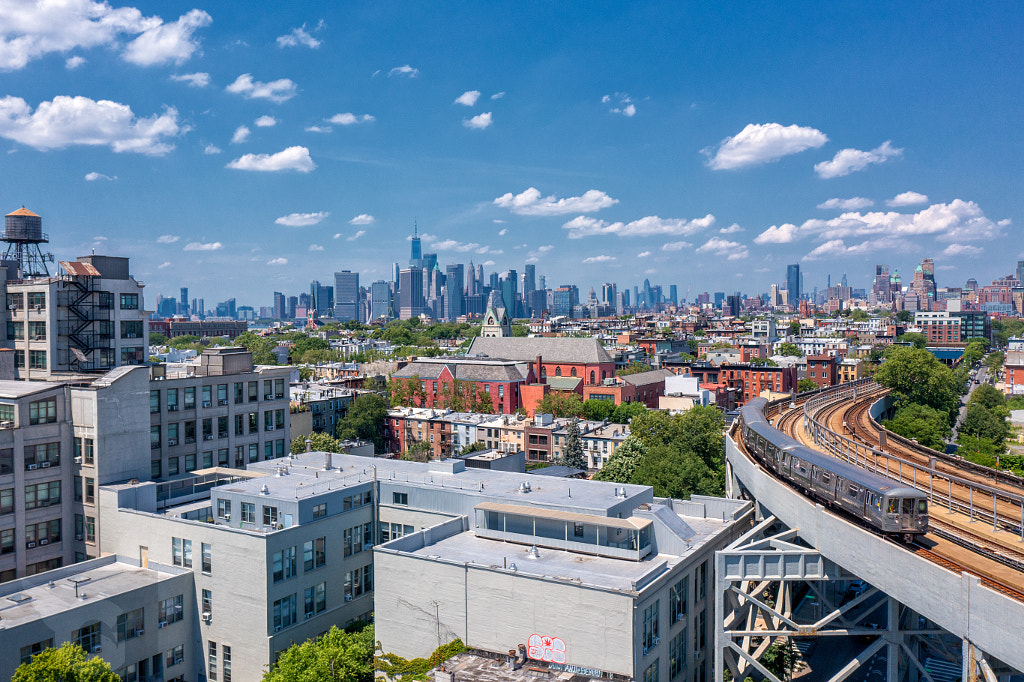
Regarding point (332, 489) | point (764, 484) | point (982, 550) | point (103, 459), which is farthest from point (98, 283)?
point (982, 550)

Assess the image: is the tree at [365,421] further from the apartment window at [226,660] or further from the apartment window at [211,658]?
the apartment window at [226,660]

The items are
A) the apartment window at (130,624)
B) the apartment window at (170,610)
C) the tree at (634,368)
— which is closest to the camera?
the apartment window at (130,624)

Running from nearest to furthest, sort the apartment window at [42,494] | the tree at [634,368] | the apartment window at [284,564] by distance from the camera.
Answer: the apartment window at [284,564] → the apartment window at [42,494] → the tree at [634,368]

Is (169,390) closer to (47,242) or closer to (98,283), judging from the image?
(98,283)

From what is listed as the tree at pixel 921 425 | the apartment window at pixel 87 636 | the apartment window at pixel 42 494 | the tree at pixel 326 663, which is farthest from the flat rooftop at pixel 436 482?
the tree at pixel 921 425

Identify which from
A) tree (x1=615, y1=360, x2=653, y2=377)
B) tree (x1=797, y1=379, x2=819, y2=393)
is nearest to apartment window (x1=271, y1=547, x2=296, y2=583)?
tree (x1=615, y1=360, x2=653, y2=377)

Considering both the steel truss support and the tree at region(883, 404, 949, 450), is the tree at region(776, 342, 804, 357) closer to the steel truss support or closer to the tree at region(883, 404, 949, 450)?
the tree at region(883, 404, 949, 450)

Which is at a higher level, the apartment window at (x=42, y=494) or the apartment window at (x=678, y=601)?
the apartment window at (x=42, y=494)
